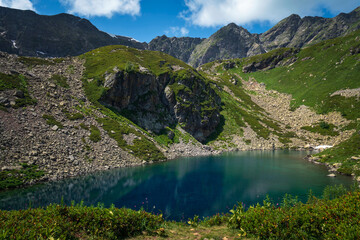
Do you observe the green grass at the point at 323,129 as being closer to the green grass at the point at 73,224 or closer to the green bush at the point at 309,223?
the green bush at the point at 309,223

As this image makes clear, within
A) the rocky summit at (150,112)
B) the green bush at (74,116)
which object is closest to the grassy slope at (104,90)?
the rocky summit at (150,112)

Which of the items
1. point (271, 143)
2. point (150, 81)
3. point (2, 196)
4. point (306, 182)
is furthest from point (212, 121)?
point (2, 196)

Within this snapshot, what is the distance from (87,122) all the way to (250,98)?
120692mm

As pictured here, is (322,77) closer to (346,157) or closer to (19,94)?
(346,157)

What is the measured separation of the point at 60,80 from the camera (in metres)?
60.9

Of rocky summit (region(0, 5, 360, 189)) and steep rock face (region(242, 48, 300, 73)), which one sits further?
steep rock face (region(242, 48, 300, 73))

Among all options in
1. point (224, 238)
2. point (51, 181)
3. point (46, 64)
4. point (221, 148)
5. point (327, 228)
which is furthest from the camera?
point (221, 148)

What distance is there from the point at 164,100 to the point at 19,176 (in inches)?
2438

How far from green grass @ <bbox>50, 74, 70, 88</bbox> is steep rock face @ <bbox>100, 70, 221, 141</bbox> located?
12367mm

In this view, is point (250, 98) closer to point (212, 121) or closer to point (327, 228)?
point (212, 121)

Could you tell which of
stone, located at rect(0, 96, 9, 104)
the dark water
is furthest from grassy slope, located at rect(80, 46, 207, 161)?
stone, located at rect(0, 96, 9, 104)

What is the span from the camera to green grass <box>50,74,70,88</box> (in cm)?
5888

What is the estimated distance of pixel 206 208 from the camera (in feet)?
78.0

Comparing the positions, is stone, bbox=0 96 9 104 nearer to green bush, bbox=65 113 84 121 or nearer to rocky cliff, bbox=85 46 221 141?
green bush, bbox=65 113 84 121
